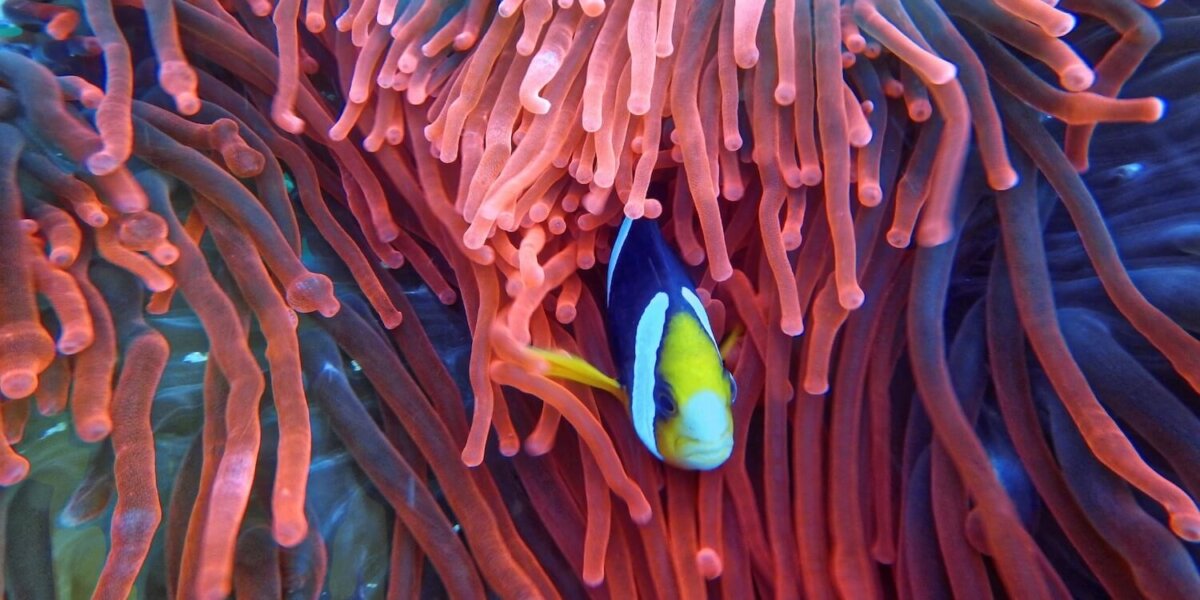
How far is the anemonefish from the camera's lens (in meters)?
0.78

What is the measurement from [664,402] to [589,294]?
0.18 metres

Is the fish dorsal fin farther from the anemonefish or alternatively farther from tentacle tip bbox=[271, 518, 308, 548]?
tentacle tip bbox=[271, 518, 308, 548]

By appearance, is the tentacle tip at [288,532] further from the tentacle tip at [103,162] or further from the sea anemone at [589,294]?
the tentacle tip at [103,162]

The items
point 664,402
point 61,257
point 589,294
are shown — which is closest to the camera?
point 61,257

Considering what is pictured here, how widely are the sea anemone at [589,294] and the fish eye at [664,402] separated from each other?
75 mm

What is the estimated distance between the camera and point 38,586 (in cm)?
70

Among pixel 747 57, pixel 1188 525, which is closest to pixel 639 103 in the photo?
pixel 747 57

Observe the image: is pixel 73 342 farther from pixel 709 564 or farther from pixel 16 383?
pixel 709 564

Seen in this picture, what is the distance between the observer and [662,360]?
2.70 feet

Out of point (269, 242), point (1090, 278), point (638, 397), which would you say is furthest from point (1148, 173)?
point (269, 242)

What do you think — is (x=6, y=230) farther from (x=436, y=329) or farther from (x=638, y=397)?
(x=638, y=397)

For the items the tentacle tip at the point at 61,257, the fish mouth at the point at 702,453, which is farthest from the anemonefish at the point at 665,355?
the tentacle tip at the point at 61,257

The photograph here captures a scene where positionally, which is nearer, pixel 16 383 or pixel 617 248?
pixel 16 383

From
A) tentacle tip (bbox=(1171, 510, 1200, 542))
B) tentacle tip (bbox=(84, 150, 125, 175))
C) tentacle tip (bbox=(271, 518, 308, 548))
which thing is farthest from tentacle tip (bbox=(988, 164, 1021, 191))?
tentacle tip (bbox=(84, 150, 125, 175))
